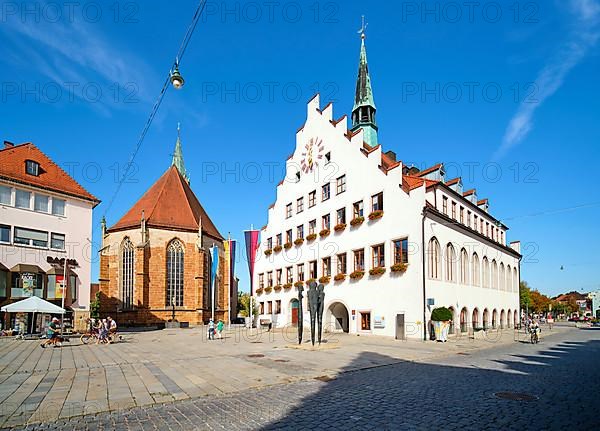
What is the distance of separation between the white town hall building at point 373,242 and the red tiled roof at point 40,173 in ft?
61.2

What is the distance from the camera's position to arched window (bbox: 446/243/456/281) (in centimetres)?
2975

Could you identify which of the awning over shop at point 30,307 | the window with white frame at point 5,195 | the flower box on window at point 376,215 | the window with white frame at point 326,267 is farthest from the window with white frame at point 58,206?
the flower box on window at point 376,215

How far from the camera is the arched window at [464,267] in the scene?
31.8 meters

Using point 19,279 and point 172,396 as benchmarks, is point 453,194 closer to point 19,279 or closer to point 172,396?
point 172,396

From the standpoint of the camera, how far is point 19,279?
3131cm

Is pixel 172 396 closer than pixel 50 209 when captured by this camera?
Yes

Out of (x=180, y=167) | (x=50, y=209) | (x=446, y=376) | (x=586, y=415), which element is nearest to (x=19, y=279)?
(x=50, y=209)

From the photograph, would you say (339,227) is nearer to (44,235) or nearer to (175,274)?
(44,235)

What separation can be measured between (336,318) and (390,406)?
27168 mm

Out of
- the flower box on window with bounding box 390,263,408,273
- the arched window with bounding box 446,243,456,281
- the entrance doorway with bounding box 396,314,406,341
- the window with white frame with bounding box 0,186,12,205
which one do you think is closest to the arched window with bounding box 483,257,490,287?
the arched window with bounding box 446,243,456,281

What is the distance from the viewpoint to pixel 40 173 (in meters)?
36.2

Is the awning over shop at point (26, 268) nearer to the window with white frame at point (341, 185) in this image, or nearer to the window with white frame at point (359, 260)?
the window with white frame at point (341, 185)

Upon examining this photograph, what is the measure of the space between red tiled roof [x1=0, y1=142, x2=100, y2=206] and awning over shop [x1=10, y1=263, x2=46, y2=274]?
21.1 feet

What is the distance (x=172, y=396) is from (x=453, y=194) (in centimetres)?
2747
